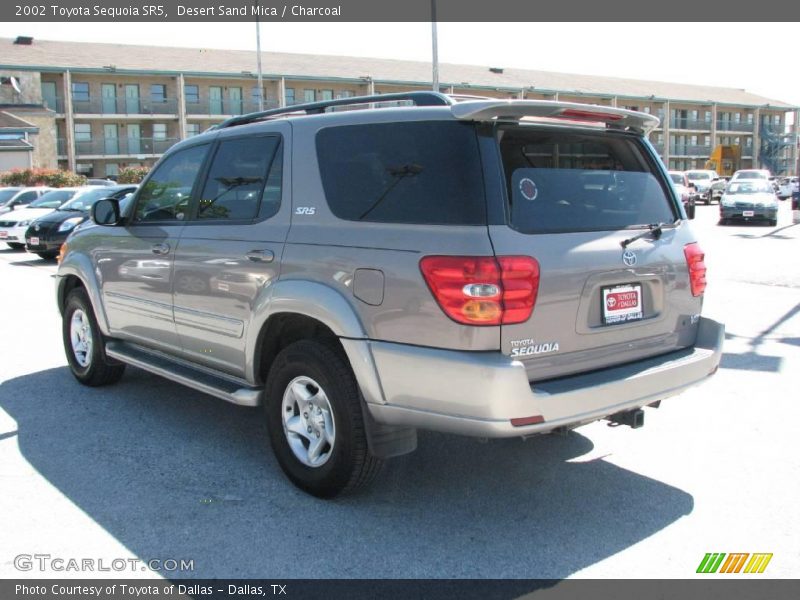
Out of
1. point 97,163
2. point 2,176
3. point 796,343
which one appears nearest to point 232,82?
point 97,163

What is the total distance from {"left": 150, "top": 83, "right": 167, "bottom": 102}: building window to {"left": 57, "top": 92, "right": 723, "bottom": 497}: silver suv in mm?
50829

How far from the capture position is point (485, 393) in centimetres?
342

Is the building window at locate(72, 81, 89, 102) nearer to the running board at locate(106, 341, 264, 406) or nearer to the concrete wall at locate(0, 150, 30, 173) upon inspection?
the concrete wall at locate(0, 150, 30, 173)

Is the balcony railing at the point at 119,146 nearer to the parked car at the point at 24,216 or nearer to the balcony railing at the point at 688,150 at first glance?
the parked car at the point at 24,216

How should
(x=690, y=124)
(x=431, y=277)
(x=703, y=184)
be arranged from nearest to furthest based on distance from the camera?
(x=431, y=277) < (x=703, y=184) < (x=690, y=124)

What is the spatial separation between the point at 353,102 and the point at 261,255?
3.42 feet

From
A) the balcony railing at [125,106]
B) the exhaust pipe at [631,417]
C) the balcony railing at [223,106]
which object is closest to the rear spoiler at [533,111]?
the exhaust pipe at [631,417]

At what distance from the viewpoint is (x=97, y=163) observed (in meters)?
50.8

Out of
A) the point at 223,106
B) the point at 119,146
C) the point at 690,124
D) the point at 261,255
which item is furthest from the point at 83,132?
the point at 690,124

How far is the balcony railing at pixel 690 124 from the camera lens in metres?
72.5

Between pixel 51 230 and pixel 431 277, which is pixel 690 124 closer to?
pixel 51 230

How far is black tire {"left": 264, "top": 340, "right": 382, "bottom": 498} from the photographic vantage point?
3896 mm

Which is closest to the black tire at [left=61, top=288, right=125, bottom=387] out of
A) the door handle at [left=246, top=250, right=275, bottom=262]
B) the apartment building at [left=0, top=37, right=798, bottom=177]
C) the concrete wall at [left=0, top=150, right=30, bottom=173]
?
the door handle at [left=246, top=250, right=275, bottom=262]

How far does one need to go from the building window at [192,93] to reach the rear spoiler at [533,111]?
52410mm
